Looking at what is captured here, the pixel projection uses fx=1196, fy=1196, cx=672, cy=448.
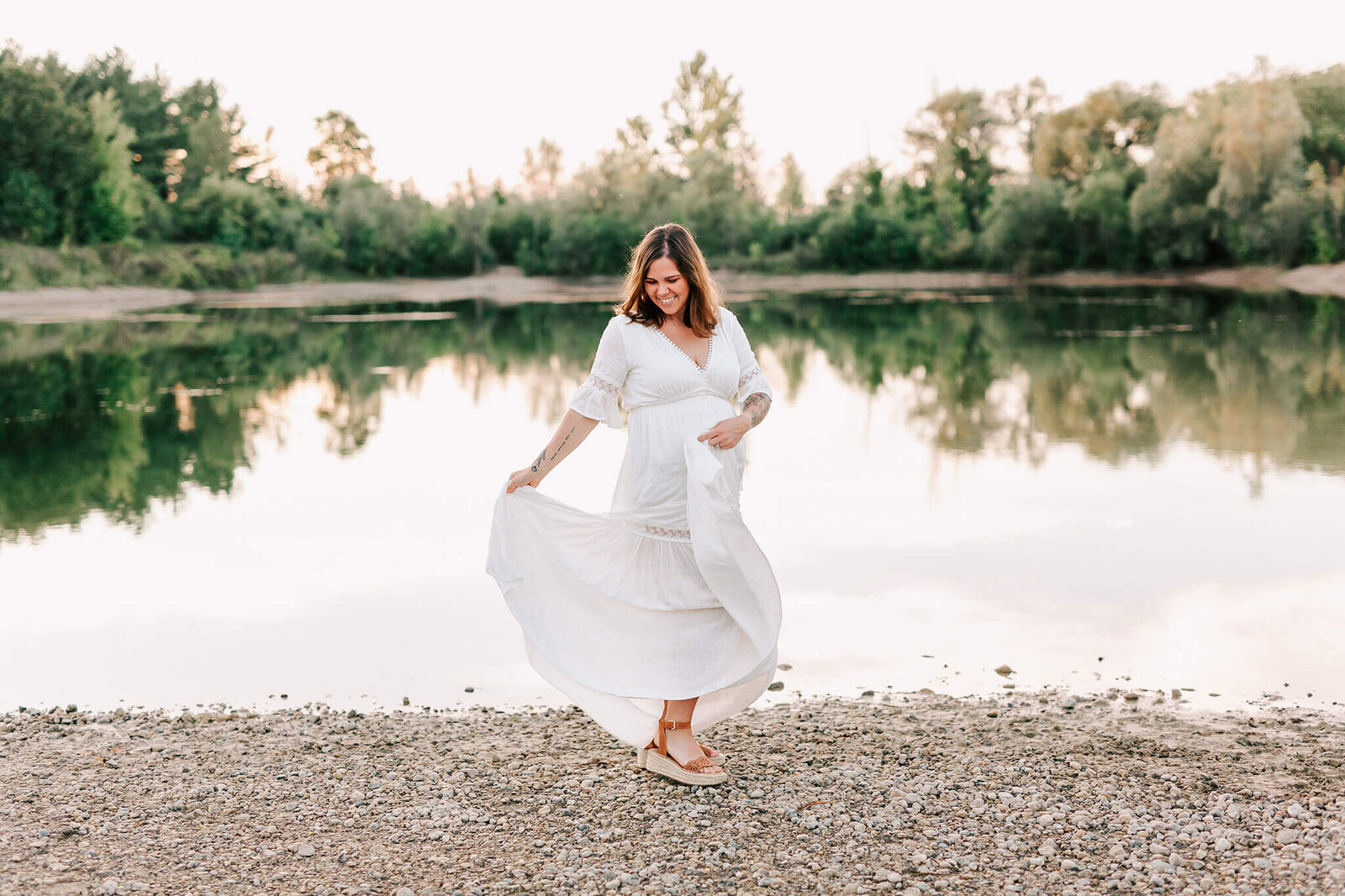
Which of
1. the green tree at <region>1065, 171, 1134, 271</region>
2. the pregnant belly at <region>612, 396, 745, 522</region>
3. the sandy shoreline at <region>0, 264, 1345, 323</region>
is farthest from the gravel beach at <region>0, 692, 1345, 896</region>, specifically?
the green tree at <region>1065, 171, 1134, 271</region>

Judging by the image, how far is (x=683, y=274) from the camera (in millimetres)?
4785

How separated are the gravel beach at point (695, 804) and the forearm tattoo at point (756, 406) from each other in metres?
1.49

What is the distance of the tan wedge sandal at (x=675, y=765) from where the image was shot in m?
4.83

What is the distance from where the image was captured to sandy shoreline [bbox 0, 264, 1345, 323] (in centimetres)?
5212

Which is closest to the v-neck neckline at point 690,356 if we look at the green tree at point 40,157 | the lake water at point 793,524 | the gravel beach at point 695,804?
the gravel beach at point 695,804

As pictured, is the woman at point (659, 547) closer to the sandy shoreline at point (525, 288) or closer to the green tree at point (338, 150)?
the sandy shoreline at point (525, 288)

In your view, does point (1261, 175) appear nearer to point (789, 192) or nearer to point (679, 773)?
point (789, 192)

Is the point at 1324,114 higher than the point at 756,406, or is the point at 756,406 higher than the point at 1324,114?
the point at 1324,114

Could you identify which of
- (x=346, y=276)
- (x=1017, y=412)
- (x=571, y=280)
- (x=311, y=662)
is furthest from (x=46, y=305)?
(x=311, y=662)

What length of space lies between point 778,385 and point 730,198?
5709 centimetres

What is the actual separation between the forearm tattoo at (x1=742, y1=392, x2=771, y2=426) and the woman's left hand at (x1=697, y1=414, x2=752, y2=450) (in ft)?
0.28

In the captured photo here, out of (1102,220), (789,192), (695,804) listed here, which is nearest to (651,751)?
(695,804)

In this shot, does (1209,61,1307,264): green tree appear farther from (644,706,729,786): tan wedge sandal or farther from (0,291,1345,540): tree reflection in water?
(644,706,729,786): tan wedge sandal

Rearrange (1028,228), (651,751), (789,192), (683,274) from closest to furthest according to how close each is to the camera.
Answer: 1. (683,274)
2. (651,751)
3. (1028,228)
4. (789,192)
